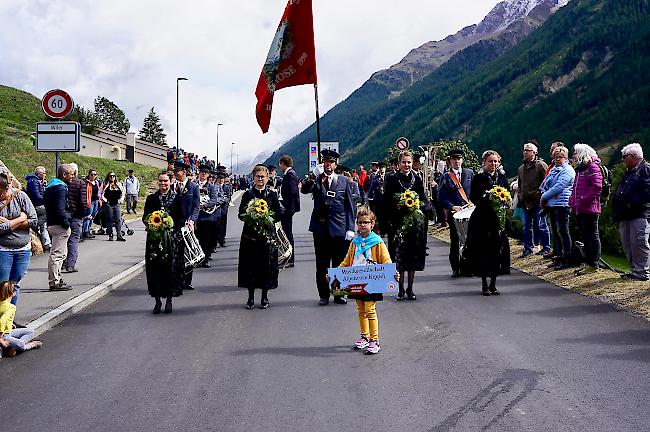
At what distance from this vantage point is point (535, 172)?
12.4m

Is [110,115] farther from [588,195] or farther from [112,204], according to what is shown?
[588,195]

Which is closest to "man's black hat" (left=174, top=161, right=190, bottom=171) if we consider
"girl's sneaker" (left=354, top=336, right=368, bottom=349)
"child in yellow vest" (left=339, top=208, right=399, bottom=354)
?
"child in yellow vest" (left=339, top=208, right=399, bottom=354)

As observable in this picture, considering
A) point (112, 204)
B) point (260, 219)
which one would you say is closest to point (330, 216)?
point (260, 219)

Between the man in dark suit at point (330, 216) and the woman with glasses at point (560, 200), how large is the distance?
366cm

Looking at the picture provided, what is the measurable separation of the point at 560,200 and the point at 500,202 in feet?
6.63

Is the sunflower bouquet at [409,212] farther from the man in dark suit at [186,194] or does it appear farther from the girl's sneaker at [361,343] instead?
the girl's sneaker at [361,343]

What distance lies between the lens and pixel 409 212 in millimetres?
9727

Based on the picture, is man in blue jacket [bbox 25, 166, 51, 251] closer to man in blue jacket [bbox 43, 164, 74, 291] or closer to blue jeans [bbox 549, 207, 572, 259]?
man in blue jacket [bbox 43, 164, 74, 291]

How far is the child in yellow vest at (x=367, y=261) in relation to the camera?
6.66m

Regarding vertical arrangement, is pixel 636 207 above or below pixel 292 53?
below

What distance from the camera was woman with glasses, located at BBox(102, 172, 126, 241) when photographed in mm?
18688

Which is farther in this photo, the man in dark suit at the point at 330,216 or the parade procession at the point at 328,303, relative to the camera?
the man in dark suit at the point at 330,216

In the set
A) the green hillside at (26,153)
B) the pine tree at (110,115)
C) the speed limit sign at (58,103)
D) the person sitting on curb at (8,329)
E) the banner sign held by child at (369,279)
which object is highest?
the pine tree at (110,115)

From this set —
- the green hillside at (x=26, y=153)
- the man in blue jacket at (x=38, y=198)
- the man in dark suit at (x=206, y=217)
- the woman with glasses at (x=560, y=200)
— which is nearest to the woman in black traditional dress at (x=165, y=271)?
the man in dark suit at (x=206, y=217)
